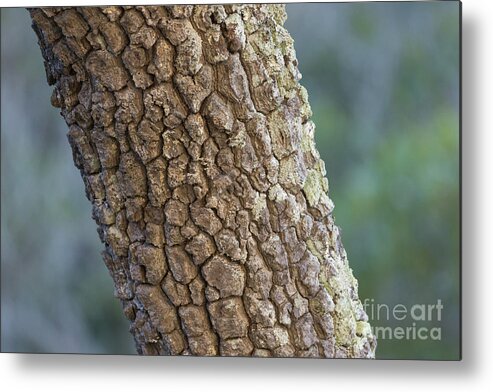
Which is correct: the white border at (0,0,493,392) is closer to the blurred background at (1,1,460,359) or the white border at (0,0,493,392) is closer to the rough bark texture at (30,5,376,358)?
the blurred background at (1,1,460,359)

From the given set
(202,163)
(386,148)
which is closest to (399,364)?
(386,148)

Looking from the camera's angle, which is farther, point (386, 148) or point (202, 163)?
point (386, 148)

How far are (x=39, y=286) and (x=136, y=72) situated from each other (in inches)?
22.5

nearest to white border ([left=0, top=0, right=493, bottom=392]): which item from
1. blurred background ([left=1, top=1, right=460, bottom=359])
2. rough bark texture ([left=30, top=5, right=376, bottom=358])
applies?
blurred background ([left=1, top=1, right=460, bottom=359])

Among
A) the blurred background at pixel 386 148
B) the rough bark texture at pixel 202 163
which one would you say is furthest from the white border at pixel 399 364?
the rough bark texture at pixel 202 163

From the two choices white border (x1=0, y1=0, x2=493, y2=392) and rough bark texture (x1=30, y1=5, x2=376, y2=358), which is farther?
white border (x1=0, y1=0, x2=493, y2=392)

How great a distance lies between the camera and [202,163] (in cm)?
142

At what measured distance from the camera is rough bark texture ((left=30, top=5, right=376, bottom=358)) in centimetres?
141

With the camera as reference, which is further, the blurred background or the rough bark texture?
the blurred background

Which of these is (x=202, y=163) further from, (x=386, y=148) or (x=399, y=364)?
(x=399, y=364)

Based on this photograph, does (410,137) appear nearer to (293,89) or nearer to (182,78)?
(293,89)

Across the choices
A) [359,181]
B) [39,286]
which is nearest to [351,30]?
[359,181]

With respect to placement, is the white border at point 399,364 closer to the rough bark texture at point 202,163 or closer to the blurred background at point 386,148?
the blurred background at point 386,148

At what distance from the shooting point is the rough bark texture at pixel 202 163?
4.63 feet
